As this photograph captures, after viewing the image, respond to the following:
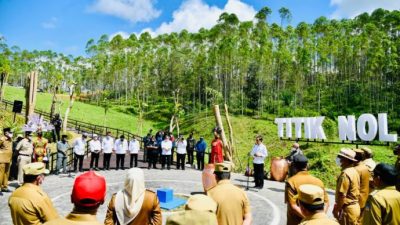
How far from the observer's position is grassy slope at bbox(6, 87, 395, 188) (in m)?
23.7

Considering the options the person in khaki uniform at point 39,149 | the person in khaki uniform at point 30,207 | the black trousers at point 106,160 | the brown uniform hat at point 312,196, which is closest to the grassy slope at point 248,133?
the black trousers at point 106,160

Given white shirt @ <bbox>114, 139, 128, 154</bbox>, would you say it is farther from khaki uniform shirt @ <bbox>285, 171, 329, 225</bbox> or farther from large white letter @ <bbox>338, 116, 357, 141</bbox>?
khaki uniform shirt @ <bbox>285, 171, 329, 225</bbox>

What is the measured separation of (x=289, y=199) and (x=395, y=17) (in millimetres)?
63225

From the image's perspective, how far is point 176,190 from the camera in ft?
40.1

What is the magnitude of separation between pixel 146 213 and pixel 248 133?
40021 millimetres

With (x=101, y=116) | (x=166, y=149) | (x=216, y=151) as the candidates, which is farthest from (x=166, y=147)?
Result: (x=101, y=116)

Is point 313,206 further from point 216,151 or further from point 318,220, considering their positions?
point 216,151

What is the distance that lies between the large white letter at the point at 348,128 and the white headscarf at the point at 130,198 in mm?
15147

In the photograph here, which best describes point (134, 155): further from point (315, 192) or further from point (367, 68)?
point (367, 68)

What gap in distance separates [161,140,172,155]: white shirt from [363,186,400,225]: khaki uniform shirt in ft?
42.9

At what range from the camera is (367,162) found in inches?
246

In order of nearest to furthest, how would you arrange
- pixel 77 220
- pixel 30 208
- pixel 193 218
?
pixel 193 218 < pixel 77 220 < pixel 30 208

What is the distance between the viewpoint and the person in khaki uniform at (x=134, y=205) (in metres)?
3.41

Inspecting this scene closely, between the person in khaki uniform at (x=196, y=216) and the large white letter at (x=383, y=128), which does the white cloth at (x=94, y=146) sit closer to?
the large white letter at (x=383, y=128)
